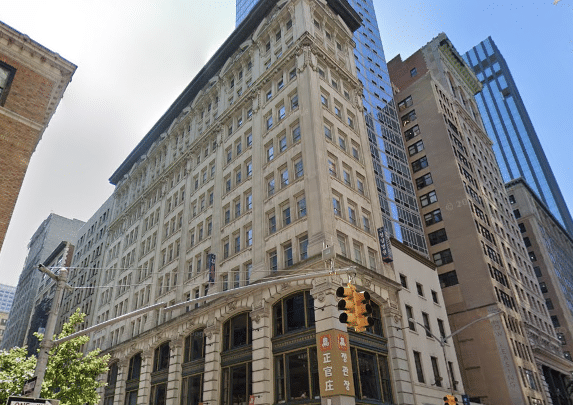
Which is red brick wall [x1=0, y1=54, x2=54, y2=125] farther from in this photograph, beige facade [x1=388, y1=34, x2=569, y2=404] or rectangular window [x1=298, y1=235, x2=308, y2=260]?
beige facade [x1=388, y1=34, x2=569, y2=404]

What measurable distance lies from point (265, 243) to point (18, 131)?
21059mm

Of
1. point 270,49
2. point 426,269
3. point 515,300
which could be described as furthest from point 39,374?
point 515,300

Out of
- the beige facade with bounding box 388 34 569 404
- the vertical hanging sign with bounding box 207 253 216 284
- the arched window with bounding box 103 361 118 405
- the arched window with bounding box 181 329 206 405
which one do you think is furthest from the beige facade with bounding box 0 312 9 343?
the beige facade with bounding box 388 34 569 404

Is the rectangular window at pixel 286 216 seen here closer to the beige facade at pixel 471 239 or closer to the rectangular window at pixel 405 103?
the beige facade at pixel 471 239

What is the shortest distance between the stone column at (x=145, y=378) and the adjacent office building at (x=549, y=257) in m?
63.1

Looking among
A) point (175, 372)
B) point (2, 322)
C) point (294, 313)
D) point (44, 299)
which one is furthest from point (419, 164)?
point (2, 322)

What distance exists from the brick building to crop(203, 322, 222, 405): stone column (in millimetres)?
21730

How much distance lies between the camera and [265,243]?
121ft

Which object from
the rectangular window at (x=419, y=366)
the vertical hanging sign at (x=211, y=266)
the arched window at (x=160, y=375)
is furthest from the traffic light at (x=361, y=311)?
the arched window at (x=160, y=375)

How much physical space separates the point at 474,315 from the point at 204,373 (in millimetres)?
33519

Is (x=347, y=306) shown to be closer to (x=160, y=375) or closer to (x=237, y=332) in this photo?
(x=237, y=332)

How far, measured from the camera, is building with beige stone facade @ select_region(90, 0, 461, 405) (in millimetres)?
30156

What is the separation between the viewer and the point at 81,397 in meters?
27.4

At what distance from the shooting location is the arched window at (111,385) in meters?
49.7
